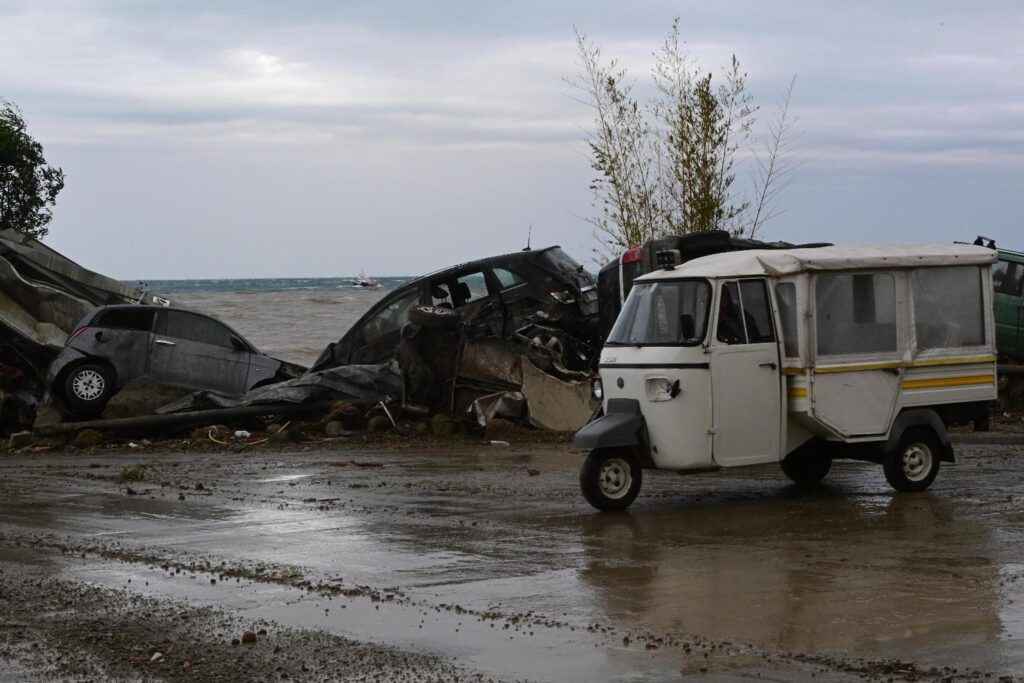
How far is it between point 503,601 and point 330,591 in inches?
44.6

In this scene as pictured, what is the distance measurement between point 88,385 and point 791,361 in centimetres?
1259

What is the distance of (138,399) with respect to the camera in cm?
2017

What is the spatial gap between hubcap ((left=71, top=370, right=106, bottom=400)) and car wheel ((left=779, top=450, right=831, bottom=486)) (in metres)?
11.6

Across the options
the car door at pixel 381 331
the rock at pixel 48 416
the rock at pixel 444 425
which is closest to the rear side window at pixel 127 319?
the rock at pixel 48 416

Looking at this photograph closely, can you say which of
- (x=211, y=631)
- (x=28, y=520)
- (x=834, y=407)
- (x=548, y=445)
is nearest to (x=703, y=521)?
(x=834, y=407)

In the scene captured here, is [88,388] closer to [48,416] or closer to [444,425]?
[48,416]

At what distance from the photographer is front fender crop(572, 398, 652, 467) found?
11.3 metres

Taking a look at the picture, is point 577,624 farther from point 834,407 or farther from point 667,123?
point 667,123

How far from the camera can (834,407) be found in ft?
38.5

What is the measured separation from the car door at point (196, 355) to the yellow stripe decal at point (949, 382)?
41.2 feet

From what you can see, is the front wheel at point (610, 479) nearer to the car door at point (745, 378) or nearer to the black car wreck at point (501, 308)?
the car door at point (745, 378)

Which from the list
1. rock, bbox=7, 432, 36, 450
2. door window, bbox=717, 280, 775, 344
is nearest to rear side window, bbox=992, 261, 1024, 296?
door window, bbox=717, 280, 775, 344

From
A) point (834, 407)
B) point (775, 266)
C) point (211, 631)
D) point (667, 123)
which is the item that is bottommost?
point (211, 631)

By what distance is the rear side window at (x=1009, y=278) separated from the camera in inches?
832
